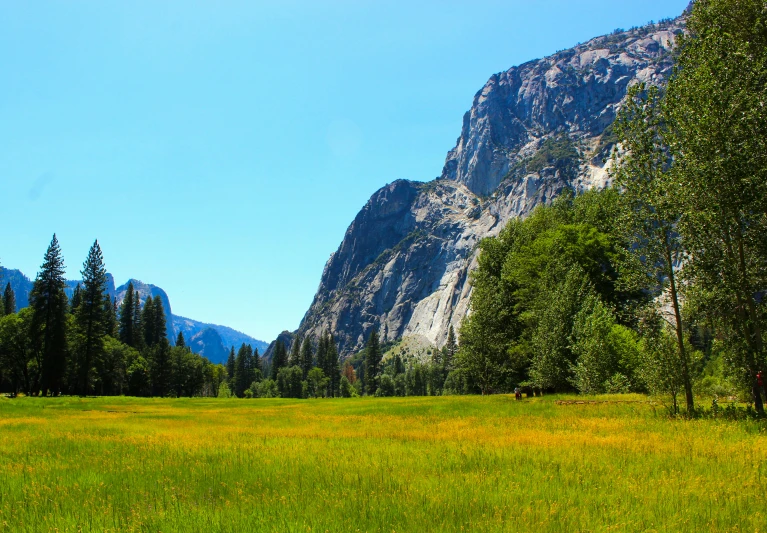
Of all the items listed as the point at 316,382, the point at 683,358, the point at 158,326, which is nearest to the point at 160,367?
the point at 158,326

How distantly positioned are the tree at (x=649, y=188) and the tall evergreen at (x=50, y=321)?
69.6 metres

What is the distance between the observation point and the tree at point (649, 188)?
1900 centimetres

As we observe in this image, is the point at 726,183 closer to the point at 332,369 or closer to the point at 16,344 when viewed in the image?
the point at 16,344

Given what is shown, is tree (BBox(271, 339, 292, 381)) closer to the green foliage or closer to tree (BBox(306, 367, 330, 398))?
tree (BBox(306, 367, 330, 398))

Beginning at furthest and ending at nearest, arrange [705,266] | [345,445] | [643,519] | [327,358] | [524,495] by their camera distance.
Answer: [327,358] → [705,266] → [345,445] → [524,495] → [643,519]

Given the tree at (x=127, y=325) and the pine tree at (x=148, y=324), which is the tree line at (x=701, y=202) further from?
the pine tree at (x=148, y=324)

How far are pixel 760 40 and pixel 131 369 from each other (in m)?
109

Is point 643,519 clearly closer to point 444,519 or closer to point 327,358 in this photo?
point 444,519

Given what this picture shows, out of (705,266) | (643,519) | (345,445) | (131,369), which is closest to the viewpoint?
(643,519)

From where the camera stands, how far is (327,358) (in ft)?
590

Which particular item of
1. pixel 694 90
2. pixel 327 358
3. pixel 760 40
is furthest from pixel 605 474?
pixel 327 358

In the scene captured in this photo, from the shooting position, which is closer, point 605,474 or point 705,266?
point 605,474

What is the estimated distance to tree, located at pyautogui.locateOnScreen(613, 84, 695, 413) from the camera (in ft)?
62.3

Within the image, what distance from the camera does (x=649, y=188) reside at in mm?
19562
